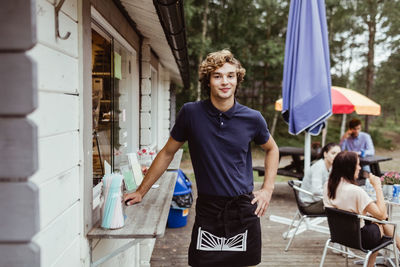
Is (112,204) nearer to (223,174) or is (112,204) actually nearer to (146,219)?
(146,219)

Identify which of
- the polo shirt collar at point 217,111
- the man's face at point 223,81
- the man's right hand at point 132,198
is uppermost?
the man's face at point 223,81

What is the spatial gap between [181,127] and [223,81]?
380 millimetres

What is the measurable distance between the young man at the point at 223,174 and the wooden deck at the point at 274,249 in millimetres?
2237

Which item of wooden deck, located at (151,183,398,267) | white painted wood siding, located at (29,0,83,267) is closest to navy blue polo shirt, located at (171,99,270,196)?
white painted wood siding, located at (29,0,83,267)

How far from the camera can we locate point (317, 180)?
475cm

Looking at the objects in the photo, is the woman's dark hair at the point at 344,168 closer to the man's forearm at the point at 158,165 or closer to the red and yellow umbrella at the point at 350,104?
the man's forearm at the point at 158,165

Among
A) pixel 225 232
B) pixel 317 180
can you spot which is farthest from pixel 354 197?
pixel 225 232

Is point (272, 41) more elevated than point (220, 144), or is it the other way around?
point (272, 41)

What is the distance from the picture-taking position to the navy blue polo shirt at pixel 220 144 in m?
2.11

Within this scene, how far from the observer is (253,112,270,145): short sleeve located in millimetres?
2219

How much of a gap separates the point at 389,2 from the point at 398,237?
57.5 feet

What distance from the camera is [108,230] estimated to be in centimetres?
212

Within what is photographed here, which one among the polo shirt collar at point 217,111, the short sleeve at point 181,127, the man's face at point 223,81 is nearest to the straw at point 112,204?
the short sleeve at point 181,127

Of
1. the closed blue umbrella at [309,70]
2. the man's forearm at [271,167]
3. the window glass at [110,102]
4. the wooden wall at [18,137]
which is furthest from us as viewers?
the closed blue umbrella at [309,70]
